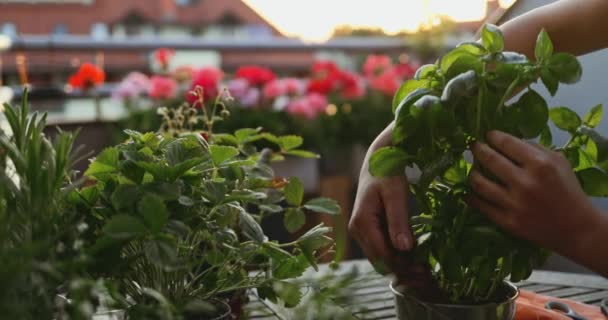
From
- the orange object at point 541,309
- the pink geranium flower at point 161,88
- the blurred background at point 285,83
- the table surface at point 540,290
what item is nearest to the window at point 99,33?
the blurred background at point 285,83

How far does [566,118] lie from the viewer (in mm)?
656

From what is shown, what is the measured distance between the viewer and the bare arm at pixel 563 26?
901 mm

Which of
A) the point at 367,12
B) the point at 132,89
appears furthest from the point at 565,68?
the point at 367,12

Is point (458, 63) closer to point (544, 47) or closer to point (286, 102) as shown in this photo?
point (544, 47)

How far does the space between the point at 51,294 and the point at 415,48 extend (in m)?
4.35

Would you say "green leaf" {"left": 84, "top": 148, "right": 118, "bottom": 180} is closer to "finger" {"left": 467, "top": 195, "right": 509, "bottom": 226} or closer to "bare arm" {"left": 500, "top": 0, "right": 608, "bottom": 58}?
"finger" {"left": 467, "top": 195, "right": 509, "bottom": 226}

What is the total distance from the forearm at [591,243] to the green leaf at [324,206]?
8.7 inches

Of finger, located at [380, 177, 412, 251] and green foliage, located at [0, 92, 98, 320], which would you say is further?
finger, located at [380, 177, 412, 251]

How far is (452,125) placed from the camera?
565 mm

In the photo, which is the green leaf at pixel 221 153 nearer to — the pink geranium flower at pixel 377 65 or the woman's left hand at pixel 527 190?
the woman's left hand at pixel 527 190

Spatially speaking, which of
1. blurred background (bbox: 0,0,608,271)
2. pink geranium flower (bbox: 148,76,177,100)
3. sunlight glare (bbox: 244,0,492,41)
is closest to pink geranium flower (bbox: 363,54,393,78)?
blurred background (bbox: 0,0,608,271)

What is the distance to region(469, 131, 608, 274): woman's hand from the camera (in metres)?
0.57

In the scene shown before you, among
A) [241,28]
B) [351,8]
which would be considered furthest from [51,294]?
[241,28]

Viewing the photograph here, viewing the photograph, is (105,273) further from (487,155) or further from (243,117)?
(243,117)
